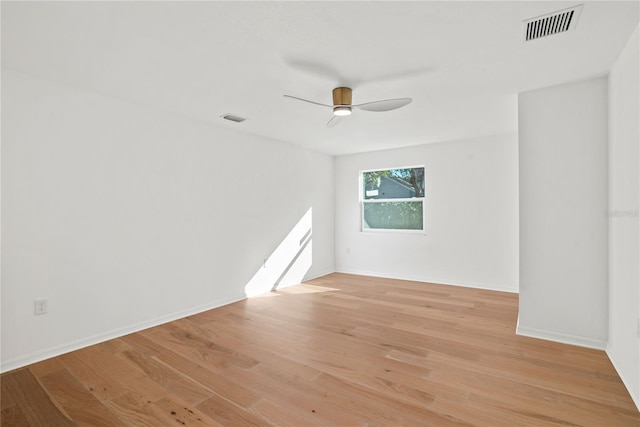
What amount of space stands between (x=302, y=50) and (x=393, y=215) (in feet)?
13.1

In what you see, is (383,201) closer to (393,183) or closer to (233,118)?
(393,183)

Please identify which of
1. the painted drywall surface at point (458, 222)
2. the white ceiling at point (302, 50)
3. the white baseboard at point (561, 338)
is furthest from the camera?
the painted drywall surface at point (458, 222)

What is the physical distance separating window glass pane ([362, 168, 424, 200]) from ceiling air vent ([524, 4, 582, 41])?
11.2 feet

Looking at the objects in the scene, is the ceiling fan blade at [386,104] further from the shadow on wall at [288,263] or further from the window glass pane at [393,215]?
the window glass pane at [393,215]

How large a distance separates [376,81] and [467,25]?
902 mm

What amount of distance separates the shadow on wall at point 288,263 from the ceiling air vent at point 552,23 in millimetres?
3927

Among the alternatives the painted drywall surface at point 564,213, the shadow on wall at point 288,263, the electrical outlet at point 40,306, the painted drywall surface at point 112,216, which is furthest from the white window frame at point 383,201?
the electrical outlet at point 40,306

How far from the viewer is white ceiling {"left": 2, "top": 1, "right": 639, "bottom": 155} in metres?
1.79

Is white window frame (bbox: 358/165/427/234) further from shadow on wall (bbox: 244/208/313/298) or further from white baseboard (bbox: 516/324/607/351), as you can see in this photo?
white baseboard (bbox: 516/324/607/351)

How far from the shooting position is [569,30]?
1.99 meters

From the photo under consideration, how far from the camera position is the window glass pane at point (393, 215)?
5473 millimetres

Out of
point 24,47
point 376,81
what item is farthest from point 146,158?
point 376,81

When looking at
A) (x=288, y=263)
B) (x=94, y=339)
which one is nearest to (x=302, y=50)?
(x=94, y=339)

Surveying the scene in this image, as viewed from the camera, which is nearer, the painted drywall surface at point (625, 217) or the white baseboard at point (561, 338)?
the painted drywall surface at point (625, 217)
